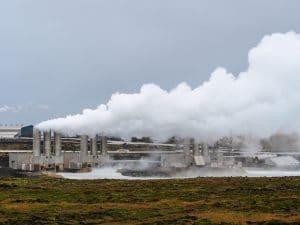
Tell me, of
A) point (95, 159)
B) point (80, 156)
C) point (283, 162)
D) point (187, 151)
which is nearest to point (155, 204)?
point (187, 151)

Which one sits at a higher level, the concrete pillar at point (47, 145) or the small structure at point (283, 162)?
the concrete pillar at point (47, 145)

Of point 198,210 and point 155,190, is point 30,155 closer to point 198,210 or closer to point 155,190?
point 155,190

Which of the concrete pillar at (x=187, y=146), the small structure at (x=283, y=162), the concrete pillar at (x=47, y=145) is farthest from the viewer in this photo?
the small structure at (x=283, y=162)

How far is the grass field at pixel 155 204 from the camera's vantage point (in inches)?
2027

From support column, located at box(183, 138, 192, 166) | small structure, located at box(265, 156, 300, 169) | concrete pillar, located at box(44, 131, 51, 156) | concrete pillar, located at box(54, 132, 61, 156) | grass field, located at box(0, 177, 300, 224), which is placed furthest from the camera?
small structure, located at box(265, 156, 300, 169)

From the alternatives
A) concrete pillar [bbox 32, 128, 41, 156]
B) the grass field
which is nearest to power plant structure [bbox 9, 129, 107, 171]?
concrete pillar [bbox 32, 128, 41, 156]

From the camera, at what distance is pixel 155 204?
66.1 metres

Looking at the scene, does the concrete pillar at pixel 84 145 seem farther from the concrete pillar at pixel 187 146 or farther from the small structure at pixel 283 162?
the small structure at pixel 283 162

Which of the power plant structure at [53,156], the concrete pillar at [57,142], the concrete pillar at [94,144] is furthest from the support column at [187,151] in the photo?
the concrete pillar at [57,142]

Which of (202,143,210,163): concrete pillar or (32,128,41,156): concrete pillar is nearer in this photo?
(32,128,41,156): concrete pillar

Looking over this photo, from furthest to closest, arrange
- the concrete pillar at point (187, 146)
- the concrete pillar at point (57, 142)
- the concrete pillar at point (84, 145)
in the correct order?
1. the concrete pillar at point (187, 146)
2. the concrete pillar at point (84, 145)
3. the concrete pillar at point (57, 142)

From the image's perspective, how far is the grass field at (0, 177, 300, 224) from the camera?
51.5 m

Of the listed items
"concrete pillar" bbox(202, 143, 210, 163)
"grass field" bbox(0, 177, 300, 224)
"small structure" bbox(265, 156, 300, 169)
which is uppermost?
"concrete pillar" bbox(202, 143, 210, 163)

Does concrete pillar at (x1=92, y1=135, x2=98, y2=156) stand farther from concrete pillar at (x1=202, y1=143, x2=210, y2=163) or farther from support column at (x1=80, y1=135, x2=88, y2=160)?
concrete pillar at (x1=202, y1=143, x2=210, y2=163)
